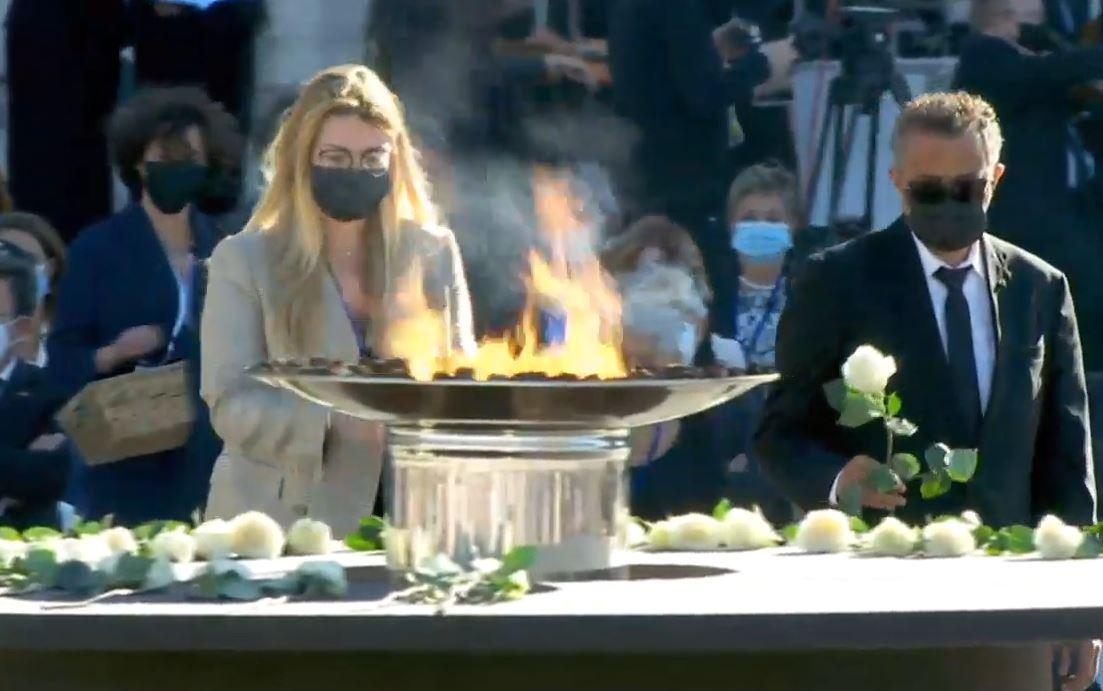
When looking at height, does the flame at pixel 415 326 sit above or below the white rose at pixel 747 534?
above

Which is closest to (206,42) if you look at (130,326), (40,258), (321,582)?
(40,258)

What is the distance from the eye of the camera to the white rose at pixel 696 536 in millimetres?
3875

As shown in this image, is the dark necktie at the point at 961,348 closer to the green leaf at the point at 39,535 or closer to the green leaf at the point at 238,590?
the green leaf at the point at 39,535

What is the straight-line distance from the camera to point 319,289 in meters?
4.67

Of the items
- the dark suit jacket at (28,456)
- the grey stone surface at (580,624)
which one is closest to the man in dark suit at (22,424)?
the dark suit jacket at (28,456)

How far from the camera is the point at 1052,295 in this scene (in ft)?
15.7

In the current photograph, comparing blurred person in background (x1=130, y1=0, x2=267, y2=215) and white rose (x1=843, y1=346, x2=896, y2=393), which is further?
blurred person in background (x1=130, y1=0, x2=267, y2=215)

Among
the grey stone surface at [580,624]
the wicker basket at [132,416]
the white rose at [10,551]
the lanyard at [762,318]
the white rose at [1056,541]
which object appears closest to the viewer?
the grey stone surface at [580,624]

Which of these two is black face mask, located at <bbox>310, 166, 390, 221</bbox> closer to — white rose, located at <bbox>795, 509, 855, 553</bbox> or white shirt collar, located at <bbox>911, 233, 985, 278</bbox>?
white shirt collar, located at <bbox>911, 233, 985, 278</bbox>

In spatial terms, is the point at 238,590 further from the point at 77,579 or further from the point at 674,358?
the point at 674,358

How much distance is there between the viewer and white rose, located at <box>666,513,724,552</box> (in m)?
3.88

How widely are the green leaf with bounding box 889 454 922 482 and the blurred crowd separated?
328 centimetres

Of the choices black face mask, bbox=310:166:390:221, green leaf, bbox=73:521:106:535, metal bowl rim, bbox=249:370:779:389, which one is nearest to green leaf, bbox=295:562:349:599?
metal bowl rim, bbox=249:370:779:389

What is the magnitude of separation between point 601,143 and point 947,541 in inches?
163
